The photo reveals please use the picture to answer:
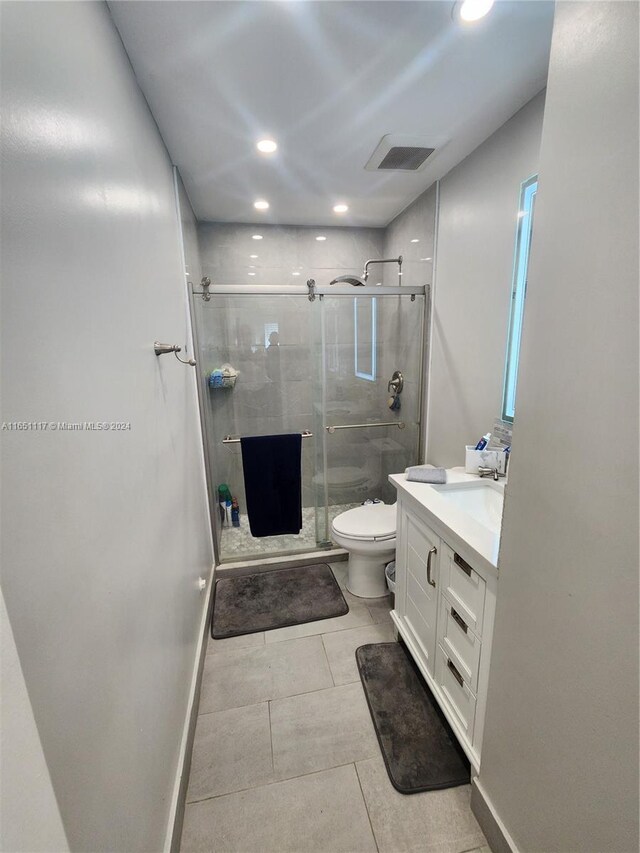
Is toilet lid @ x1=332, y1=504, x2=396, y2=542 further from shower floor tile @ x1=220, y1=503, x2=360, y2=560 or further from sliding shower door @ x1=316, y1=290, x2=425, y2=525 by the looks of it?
shower floor tile @ x1=220, y1=503, x2=360, y2=560

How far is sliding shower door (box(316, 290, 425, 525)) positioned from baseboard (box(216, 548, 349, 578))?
0.79ft

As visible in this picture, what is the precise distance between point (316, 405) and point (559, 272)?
1941 mm

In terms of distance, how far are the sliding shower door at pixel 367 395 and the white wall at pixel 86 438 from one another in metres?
1.54

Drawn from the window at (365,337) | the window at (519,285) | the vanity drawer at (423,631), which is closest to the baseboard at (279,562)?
the vanity drawer at (423,631)

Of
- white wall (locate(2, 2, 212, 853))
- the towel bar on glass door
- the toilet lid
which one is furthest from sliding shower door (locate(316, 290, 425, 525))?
white wall (locate(2, 2, 212, 853))

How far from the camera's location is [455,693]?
125 cm

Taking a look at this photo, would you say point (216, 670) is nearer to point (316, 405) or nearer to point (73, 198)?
point (316, 405)

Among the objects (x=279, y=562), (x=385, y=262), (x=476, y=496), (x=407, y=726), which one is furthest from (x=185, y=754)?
(x=385, y=262)

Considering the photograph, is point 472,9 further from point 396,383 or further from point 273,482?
point 273,482

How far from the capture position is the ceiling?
988 mm

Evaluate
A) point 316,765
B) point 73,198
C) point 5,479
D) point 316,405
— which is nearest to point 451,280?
point 316,405

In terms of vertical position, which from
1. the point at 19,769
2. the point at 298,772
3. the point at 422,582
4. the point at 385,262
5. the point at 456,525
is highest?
the point at 385,262

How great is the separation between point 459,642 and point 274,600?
1.23 m

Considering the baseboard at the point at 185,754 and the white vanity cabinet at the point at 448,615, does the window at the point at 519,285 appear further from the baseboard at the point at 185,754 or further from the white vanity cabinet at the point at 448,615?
the baseboard at the point at 185,754
